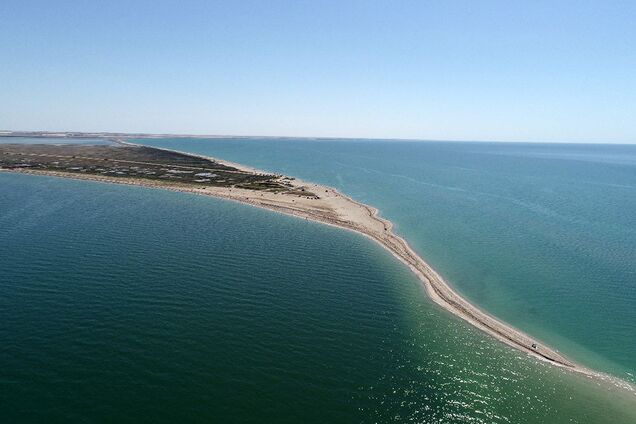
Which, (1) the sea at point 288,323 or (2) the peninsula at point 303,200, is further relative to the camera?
(2) the peninsula at point 303,200

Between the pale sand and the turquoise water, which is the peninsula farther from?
the turquoise water

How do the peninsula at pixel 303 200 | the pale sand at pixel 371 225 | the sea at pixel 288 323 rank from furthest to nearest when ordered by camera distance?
1. the peninsula at pixel 303 200
2. the pale sand at pixel 371 225
3. the sea at pixel 288 323

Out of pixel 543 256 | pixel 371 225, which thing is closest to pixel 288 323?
pixel 371 225

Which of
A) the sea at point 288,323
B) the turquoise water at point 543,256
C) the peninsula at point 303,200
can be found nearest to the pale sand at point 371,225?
the peninsula at point 303,200

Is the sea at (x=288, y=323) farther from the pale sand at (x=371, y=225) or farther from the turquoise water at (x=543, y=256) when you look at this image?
the pale sand at (x=371, y=225)

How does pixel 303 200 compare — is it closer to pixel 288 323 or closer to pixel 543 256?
pixel 543 256

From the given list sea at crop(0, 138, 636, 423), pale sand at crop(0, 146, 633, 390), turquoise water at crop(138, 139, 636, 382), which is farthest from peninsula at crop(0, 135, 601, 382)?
turquoise water at crop(138, 139, 636, 382)

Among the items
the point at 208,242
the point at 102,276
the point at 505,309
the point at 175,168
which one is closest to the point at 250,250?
the point at 208,242
